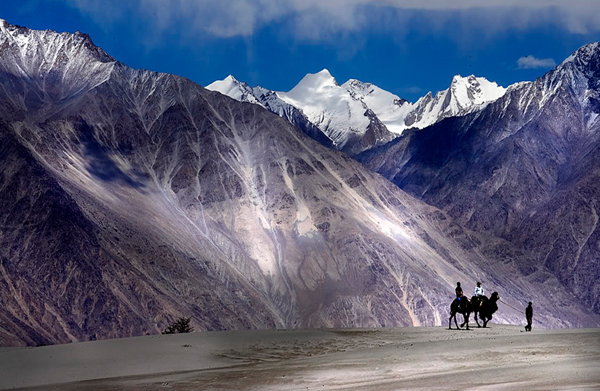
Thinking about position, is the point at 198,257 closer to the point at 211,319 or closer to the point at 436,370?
the point at 211,319

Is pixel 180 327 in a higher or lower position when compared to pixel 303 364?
higher

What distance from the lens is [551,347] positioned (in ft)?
112

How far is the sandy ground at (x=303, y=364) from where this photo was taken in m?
26.6

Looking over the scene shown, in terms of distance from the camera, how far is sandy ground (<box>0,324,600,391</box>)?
26578 millimetres

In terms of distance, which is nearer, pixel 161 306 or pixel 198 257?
pixel 161 306

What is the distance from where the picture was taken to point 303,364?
34625 mm

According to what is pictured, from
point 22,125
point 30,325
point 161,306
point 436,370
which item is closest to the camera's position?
point 436,370

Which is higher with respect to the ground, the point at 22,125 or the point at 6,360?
the point at 22,125

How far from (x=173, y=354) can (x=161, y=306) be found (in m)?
123

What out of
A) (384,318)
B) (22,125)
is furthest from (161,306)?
(22,125)

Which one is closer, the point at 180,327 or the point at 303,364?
the point at 303,364

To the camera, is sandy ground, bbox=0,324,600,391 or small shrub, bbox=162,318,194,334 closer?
sandy ground, bbox=0,324,600,391

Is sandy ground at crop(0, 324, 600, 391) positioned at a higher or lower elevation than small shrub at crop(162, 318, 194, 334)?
lower

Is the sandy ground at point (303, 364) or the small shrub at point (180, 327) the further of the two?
the small shrub at point (180, 327)
